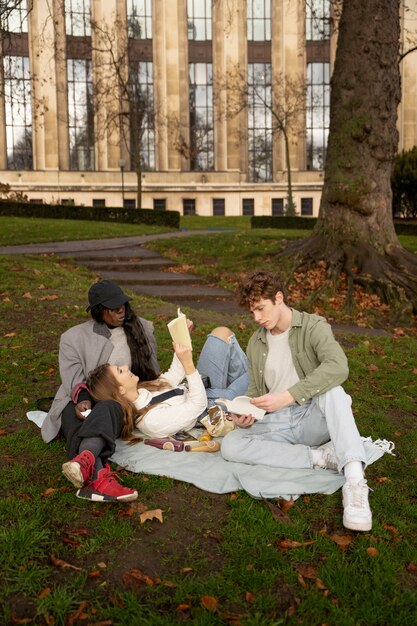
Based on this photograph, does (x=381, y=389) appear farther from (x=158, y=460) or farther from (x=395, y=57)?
(x=395, y=57)

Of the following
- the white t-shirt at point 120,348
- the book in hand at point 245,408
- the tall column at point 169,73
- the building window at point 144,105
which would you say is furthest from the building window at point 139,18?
the book in hand at point 245,408

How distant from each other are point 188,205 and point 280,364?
138 ft

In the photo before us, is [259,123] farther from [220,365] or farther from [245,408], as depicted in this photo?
[245,408]

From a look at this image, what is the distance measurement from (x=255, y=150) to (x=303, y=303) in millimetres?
36982

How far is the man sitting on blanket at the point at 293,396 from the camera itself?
14.0ft

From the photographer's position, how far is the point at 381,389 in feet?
24.4

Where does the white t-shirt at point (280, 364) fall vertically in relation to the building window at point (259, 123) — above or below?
below

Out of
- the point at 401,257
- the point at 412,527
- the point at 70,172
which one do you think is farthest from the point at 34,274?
the point at 70,172

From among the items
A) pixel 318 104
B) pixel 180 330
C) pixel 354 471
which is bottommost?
pixel 354 471

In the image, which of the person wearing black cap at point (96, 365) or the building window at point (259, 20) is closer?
the person wearing black cap at point (96, 365)

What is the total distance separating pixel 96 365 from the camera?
5.25 meters

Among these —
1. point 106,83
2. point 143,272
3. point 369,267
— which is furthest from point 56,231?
point 106,83

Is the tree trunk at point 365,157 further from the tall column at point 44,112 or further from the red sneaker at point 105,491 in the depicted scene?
the tall column at point 44,112

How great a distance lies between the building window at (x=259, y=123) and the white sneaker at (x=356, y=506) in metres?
44.2
